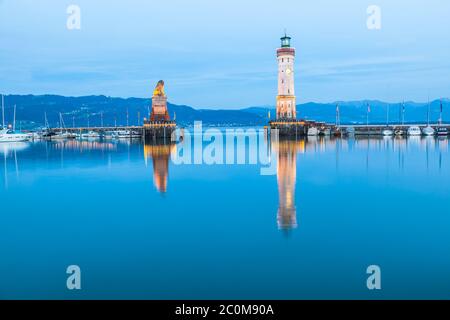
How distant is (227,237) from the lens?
1702 cm

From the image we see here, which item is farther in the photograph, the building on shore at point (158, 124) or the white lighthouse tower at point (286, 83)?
the white lighthouse tower at point (286, 83)

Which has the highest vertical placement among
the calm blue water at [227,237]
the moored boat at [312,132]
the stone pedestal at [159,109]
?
the stone pedestal at [159,109]

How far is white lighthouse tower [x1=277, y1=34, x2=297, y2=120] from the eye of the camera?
10644cm

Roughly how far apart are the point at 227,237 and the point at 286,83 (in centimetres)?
9250

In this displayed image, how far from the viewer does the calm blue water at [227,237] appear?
12367 mm

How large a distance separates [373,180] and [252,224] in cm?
1619

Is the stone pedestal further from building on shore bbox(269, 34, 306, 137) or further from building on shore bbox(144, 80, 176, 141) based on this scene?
building on shore bbox(269, 34, 306, 137)

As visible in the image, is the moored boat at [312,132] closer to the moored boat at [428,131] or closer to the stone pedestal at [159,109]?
the moored boat at [428,131]

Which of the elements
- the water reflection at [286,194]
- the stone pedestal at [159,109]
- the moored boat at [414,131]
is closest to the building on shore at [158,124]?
the stone pedestal at [159,109]

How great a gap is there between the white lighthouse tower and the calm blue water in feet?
248

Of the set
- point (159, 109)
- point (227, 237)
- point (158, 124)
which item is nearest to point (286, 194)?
point (227, 237)

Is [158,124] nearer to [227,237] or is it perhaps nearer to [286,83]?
[286,83]

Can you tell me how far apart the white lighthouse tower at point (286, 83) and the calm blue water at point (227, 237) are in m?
75.5
